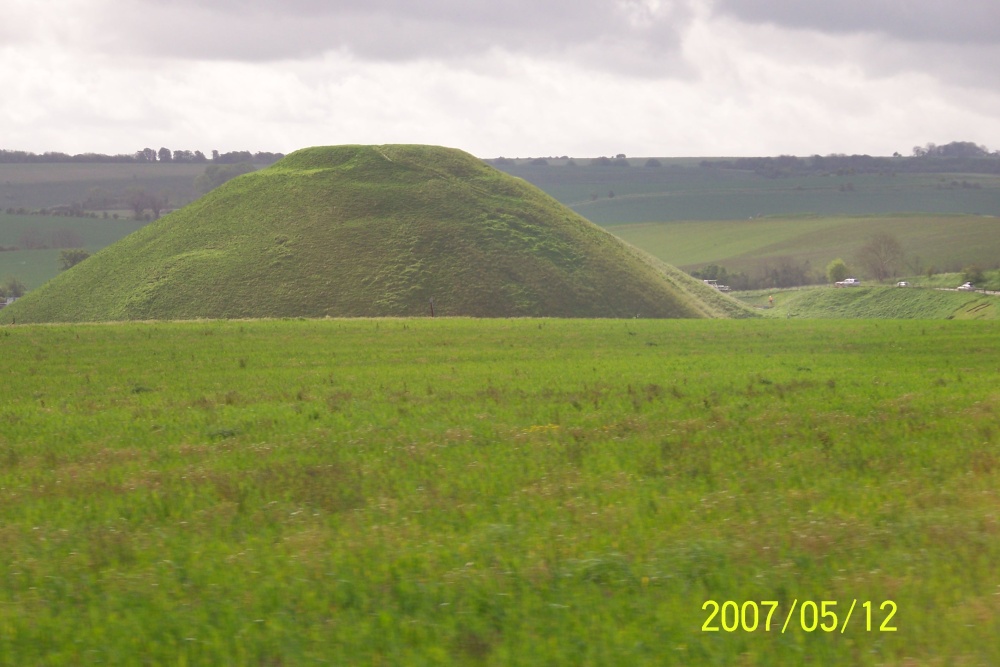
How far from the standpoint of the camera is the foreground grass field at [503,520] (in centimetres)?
796

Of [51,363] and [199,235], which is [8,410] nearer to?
[51,363]

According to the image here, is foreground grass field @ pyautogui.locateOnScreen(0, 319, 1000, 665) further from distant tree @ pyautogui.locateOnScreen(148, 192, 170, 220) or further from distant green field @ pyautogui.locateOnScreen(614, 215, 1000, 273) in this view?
distant tree @ pyautogui.locateOnScreen(148, 192, 170, 220)

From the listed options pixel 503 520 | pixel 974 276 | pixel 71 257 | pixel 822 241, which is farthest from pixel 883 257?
pixel 503 520

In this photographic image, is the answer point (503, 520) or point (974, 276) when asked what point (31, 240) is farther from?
point (503, 520)

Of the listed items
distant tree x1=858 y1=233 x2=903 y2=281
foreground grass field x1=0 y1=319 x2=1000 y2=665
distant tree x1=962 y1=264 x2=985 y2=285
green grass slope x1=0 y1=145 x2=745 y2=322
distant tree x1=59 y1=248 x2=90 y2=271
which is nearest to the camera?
foreground grass field x1=0 y1=319 x2=1000 y2=665

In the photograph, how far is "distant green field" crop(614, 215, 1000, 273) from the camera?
14038cm

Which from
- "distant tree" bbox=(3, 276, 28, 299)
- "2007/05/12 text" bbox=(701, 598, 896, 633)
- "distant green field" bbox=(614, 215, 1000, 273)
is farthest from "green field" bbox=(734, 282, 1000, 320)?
"distant tree" bbox=(3, 276, 28, 299)

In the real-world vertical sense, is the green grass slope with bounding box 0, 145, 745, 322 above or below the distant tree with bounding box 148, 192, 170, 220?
below

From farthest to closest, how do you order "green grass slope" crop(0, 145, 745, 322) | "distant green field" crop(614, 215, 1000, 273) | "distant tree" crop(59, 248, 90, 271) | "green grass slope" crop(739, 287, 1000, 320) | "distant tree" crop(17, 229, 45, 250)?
1. "distant tree" crop(17, 229, 45, 250)
2. "distant green field" crop(614, 215, 1000, 273)
3. "distant tree" crop(59, 248, 90, 271)
4. "green grass slope" crop(739, 287, 1000, 320)
5. "green grass slope" crop(0, 145, 745, 322)

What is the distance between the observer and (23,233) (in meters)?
157

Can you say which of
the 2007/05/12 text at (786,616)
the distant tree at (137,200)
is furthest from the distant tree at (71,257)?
the 2007/05/12 text at (786,616)

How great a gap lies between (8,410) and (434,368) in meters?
12.5

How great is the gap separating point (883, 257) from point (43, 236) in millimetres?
132785

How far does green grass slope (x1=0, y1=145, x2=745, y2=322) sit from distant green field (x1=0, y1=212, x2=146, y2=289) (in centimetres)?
5026
